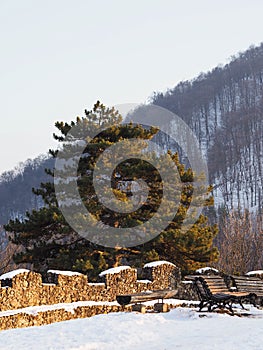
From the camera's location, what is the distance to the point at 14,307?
11492mm

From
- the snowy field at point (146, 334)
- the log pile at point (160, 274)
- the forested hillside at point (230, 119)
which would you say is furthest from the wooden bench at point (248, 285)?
the forested hillside at point (230, 119)

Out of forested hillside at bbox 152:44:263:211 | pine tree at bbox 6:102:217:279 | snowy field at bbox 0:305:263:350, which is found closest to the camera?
snowy field at bbox 0:305:263:350

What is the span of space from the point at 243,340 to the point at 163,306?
494 cm

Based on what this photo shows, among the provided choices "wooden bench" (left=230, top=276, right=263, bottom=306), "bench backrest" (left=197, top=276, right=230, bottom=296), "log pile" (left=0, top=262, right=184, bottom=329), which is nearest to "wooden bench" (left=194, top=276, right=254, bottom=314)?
"bench backrest" (left=197, top=276, right=230, bottom=296)

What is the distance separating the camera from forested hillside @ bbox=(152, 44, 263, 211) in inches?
2475

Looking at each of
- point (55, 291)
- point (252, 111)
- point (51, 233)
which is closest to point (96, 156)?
point (51, 233)

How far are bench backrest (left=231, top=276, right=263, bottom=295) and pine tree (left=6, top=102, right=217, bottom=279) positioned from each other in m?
5.91

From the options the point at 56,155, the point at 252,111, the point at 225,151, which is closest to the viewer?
the point at 56,155

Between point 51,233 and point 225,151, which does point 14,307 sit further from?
point 225,151

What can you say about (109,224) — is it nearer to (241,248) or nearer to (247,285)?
(247,285)

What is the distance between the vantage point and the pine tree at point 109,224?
1962 cm

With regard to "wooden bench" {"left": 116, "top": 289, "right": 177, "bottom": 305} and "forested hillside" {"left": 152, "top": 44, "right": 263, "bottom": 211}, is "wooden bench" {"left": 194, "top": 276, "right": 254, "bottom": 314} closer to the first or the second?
"wooden bench" {"left": 116, "top": 289, "right": 177, "bottom": 305}

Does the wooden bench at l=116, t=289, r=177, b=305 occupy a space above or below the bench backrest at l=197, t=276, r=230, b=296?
below

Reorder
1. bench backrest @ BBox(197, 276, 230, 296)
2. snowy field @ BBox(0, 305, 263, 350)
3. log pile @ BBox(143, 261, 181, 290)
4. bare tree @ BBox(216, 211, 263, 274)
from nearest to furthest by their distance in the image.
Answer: snowy field @ BBox(0, 305, 263, 350) → bench backrest @ BBox(197, 276, 230, 296) → log pile @ BBox(143, 261, 181, 290) → bare tree @ BBox(216, 211, 263, 274)
